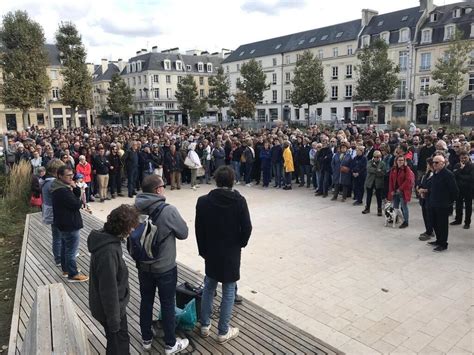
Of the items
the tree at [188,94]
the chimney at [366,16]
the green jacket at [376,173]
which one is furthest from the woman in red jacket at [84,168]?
the chimney at [366,16]

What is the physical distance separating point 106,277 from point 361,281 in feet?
14.0

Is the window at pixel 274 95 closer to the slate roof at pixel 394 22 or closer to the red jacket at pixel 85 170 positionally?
the slate roof at pixel 394 22

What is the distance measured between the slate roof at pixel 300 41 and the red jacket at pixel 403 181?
45229mm

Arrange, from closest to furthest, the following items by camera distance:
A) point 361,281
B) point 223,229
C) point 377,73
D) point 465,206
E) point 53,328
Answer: point 53,328 → point 223,229 → point 361,281 → point 465,206 → point 377,73

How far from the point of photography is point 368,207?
10.1 m

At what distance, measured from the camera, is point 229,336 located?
423 cm

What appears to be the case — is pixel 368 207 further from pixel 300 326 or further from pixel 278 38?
pixel 278 38

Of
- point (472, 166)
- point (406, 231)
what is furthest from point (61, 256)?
point (472, 166)

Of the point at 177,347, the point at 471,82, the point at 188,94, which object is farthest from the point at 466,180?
the point at 188,94

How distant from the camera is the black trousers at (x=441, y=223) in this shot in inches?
282

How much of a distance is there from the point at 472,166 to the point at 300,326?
591cm

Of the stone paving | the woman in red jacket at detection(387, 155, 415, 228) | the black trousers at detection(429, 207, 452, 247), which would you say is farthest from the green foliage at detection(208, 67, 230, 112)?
the black trousers at detection(429, 207, 452, 247)

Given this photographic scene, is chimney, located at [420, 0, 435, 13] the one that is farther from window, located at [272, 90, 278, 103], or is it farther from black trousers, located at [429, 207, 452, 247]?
black trousers, located at [429, 207, 452, 247]

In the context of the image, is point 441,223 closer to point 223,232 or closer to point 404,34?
point 223,232
